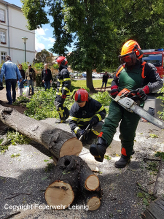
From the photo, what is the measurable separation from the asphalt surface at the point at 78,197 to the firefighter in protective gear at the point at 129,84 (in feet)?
Result: 1.68

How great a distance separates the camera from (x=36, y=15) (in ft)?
37.5

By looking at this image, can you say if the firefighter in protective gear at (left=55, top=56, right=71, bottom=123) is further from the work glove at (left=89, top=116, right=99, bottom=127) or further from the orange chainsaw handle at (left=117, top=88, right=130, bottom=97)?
the orange chainsaw handle at (left=117, top=88, right=130, bottom=97)

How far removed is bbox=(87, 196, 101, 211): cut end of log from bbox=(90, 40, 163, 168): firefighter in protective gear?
731 millimetres

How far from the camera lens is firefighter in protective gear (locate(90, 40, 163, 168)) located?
2.63 metres

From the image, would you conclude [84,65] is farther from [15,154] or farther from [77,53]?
[15,154]

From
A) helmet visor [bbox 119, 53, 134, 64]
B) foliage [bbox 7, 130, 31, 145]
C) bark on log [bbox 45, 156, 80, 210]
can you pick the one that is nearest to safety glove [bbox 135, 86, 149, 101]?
helmet visor [bbox 119, 53, 134, 64]

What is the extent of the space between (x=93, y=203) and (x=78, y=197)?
0.29 m

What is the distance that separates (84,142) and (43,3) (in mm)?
10886

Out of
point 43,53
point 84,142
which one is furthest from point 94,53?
point 43,53

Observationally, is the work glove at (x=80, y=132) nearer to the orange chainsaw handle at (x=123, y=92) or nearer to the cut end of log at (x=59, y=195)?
the orange chainsaw handle at (x=123, y=92)

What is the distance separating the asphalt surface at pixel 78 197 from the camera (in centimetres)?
213

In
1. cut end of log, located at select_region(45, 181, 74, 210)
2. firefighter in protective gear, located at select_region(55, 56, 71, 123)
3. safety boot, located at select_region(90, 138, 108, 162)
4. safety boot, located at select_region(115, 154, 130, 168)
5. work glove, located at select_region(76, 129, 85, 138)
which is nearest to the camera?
cut end of log, located at select_region(45, 181, 74, 210)

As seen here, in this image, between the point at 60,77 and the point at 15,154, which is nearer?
the point at 15,154

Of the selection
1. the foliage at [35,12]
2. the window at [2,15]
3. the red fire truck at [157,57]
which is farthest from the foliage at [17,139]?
the window at [2,15]
